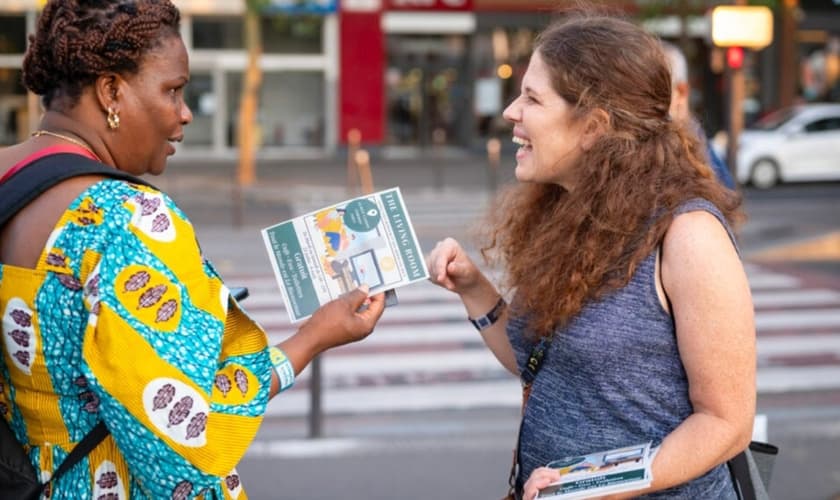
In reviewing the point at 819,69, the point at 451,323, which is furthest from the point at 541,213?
the point at 819,69

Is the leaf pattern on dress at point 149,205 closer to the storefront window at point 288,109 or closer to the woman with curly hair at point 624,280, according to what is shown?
the woman with curly hair at point 624,280

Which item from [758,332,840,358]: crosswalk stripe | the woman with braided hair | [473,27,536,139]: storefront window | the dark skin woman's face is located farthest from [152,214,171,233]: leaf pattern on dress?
[473,27,536,139]: storefront window

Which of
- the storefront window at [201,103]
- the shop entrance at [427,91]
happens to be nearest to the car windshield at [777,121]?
the shop entrance at [427,91]

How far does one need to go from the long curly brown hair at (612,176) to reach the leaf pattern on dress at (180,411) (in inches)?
31.4

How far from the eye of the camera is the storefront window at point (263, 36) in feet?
97.6

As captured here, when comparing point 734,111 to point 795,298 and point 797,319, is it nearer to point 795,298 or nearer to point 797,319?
point 795,298

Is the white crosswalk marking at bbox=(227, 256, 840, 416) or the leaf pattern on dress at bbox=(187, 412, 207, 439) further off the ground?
the leaf pattern on dress at bbox=(187, 412, 207, 439)

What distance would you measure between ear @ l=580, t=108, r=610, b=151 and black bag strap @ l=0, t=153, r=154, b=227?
0.96 m

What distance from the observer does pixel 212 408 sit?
7.14ft

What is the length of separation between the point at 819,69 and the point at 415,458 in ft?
→ 94.2

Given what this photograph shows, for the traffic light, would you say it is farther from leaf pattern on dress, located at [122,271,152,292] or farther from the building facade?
the building facade

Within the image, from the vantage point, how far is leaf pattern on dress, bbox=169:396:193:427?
209 centimetres

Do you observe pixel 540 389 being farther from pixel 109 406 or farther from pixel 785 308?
pixel 785 308

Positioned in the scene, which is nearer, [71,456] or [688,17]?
Answer: [71,456]
